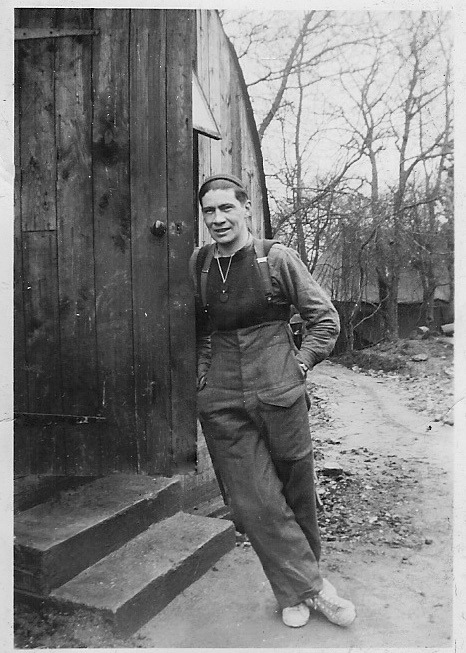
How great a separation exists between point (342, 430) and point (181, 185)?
3.93 meters

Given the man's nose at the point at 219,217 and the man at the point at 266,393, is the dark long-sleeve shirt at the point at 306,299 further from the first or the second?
the man's nose at the point at 219,217

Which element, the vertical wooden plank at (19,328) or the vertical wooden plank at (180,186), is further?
the vertical wooden plank at (19,328)

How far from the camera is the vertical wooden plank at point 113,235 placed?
8.73 ft

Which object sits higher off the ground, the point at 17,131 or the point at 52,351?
the point at 17,131

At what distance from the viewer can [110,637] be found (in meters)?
2.10

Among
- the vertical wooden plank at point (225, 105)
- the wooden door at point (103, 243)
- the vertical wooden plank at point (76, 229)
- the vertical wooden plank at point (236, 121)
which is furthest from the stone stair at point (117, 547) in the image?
the vertical wooden plank at point (236, 121)

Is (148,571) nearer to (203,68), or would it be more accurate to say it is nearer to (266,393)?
(266,393)

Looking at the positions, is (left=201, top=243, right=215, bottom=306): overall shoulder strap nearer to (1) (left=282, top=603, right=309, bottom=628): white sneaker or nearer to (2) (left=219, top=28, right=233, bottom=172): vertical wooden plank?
(1) (left=282, top=603, right=309, bottom=628): white sneaker

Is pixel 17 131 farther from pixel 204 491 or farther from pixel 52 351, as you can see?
pixel 204 491


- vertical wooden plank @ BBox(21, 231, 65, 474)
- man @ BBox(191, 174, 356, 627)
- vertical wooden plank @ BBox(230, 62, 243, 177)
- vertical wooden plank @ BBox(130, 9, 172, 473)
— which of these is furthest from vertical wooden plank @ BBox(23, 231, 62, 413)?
vertical wooden plank @ BBox(230, 62, 243, 177)

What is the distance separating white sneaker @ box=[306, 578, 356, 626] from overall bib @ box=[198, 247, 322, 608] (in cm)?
6

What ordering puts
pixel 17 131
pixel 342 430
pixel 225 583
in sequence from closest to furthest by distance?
pixel 225 583 → pixel 17 131 → pixel 342 430

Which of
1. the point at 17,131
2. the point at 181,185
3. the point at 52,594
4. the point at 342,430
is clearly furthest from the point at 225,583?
the point at 342,430

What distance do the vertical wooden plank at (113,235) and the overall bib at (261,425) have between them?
0.59 meters
